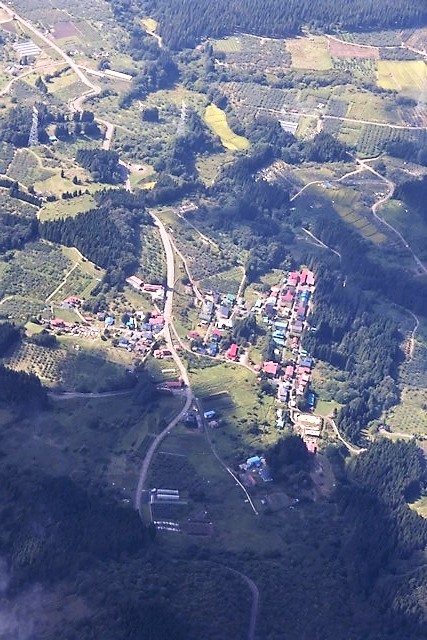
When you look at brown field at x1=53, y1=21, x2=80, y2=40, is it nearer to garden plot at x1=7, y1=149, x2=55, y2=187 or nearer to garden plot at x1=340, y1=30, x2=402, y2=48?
garden plot at x1=7, y1=149, x2=55, y2=187

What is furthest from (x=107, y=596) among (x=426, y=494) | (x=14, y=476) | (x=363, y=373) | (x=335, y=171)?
(x=335, y=171)

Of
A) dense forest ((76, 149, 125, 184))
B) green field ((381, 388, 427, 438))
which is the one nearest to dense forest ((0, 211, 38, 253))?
dense forest ((76, 149, 125, 184))

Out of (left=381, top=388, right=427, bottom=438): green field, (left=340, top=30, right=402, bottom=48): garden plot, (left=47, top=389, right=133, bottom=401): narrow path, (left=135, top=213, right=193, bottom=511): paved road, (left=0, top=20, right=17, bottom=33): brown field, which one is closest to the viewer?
(left=135, top=213, right=193, bottom=511): paved road

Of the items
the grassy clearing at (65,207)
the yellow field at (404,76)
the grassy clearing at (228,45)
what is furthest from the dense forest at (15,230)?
the yellow field at (404,76)

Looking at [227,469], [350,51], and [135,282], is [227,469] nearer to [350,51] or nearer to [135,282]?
[135,282]

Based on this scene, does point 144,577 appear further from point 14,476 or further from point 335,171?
→ point 335,171

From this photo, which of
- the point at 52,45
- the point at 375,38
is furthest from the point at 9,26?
the point at 375,38
